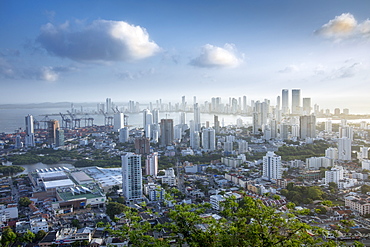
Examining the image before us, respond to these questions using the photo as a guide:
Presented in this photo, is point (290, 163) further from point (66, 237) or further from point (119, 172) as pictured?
point (66, 237)

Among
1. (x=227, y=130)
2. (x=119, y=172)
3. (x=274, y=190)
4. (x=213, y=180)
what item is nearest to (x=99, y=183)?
(x=119, y=172)

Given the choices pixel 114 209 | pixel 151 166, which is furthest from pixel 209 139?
pixel 114 209

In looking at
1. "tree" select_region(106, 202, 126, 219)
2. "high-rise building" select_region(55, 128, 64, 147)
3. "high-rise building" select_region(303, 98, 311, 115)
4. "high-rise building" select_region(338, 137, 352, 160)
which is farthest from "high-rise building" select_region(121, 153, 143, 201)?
"high-rise building" select_region(303, 98, 311, 115)

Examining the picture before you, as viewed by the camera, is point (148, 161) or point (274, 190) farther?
point (148, 161)

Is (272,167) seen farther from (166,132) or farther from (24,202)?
(166,132)

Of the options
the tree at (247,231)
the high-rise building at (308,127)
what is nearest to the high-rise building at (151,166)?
the tree at (247,231)

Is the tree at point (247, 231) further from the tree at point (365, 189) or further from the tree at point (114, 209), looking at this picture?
the tree at point (365, 189)
